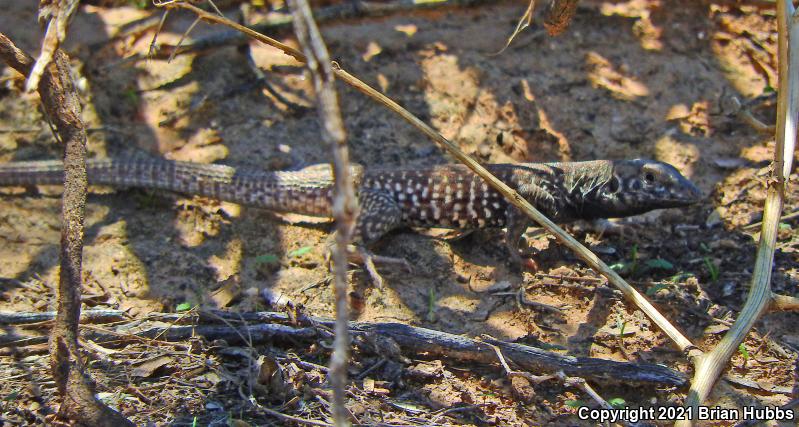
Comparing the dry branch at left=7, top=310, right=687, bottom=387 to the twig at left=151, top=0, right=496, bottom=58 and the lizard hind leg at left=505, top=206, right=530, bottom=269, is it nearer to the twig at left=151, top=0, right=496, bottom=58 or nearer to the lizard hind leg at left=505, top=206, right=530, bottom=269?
the lizard hind leg at left=505, top=206, right=530, bottom=269

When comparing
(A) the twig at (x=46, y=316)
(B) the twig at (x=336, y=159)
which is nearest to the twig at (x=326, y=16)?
(A) the twig at (x=46, y=316)

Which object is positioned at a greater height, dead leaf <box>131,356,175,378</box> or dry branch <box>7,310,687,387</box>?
dry branch <box>7,310,687,387</box>

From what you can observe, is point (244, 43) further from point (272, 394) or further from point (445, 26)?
point (272, 394)

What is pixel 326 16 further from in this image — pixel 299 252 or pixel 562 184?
pixel 562 184

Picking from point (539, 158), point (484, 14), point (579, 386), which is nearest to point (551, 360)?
point (579, 386)

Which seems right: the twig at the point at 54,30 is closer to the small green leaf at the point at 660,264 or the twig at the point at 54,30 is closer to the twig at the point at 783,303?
the twig at the point at 783,303

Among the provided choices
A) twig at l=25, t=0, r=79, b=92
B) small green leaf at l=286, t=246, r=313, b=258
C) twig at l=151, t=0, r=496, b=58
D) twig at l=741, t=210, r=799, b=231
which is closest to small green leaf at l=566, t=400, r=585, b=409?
small green leaf at l=286, t=246, r=313, b=258

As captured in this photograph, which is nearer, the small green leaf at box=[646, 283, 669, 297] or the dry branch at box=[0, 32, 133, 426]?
the dry branch at box=[0, 32, 133, 426]

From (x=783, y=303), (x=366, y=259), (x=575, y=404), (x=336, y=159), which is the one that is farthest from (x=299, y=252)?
(x=336, y=159)
